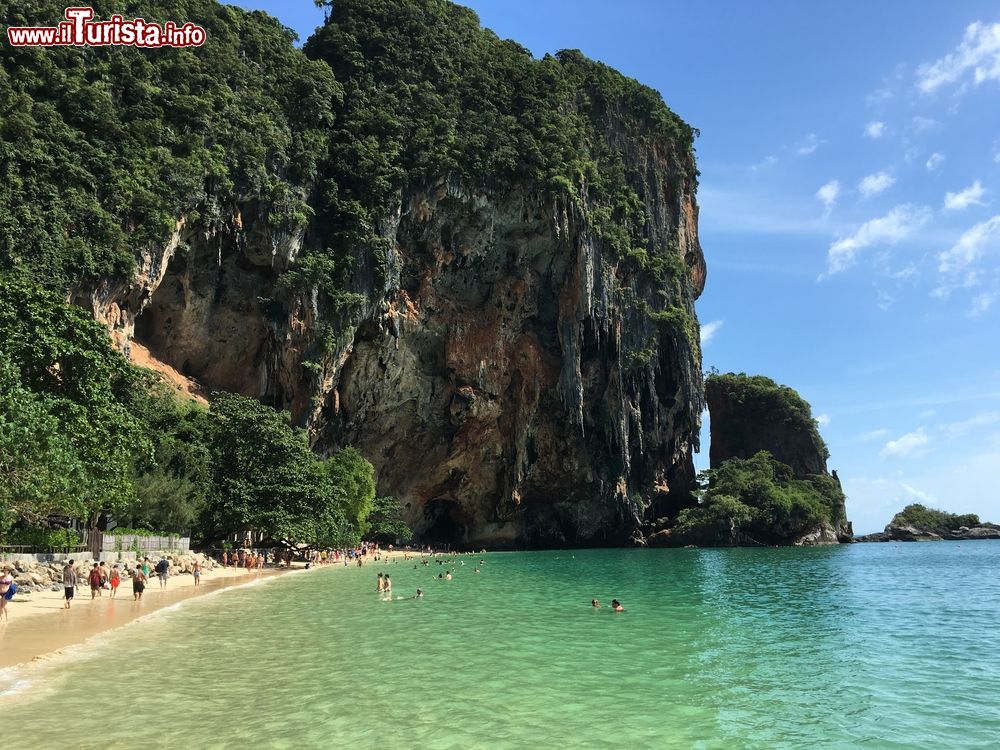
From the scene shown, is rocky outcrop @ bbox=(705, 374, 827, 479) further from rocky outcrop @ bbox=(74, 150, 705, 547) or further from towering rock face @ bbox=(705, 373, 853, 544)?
rocky outcrop @ bbox=(74, 150, 705, 547)

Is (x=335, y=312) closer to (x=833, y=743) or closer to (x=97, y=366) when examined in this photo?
(x=97, y=366)

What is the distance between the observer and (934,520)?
104m

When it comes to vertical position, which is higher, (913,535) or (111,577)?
(111,577)

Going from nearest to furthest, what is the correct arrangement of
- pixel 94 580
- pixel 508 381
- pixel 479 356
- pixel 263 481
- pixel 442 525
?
pixel 94 580 → pixel 263 481 → pixel 479 356 → pixel 508 381 → pixel 442 525

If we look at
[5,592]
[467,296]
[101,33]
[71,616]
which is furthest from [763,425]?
[5,592]

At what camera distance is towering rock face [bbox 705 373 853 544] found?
86562 mm

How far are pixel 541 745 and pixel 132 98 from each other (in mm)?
40547

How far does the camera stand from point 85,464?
18.8 metres

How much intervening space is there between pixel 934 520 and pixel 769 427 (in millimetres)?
40675

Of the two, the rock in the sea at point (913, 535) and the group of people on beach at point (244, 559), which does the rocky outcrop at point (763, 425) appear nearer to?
the rock in the sea at point (913, 535)

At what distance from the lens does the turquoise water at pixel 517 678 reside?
7953mm

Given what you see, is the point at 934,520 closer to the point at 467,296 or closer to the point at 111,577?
the point at 467,296

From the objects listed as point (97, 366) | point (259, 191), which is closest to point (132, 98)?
point (259, 191)

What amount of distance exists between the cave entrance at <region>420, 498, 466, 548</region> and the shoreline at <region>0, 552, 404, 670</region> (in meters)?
35.7
